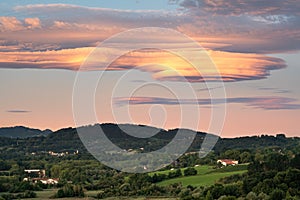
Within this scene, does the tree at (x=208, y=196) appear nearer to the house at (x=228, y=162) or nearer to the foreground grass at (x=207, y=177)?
the foreground grass at (x=207, y=177)

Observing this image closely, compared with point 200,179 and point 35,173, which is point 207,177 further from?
point 35,173

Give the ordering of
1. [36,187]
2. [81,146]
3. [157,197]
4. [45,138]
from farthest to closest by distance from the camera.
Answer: [45,138]
[81,146]
[36,187]
[157,197]

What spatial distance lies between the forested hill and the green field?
32780mm

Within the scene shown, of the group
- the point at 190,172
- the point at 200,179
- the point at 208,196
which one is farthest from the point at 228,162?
the point at 208,196

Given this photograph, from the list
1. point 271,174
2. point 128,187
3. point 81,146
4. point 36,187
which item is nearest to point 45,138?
point 81,146

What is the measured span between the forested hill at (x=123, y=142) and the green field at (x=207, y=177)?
32.8 m

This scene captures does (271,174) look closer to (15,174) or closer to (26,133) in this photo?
(15,174)

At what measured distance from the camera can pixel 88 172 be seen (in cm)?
8362

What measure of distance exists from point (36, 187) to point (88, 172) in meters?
13.2

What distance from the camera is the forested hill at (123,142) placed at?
344 feet

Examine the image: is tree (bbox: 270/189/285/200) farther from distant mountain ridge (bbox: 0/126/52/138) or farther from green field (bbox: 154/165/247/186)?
distant mountain ridge (bbox: 0/126/52/138)

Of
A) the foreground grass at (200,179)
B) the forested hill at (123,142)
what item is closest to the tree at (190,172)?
the foreground grass at (200,179)

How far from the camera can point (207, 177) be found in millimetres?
62438

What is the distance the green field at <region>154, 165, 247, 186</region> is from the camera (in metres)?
59.4
